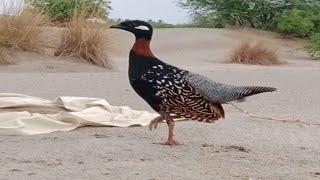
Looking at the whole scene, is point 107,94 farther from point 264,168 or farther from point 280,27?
point 280,27

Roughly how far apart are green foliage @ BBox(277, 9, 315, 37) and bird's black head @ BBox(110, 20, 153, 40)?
25.6 metres

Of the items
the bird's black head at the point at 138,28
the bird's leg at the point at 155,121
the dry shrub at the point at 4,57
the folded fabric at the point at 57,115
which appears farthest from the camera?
the dry shrub at the point at 4,57

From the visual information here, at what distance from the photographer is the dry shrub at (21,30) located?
16.6 metres

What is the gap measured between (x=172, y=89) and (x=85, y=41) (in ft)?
33.1

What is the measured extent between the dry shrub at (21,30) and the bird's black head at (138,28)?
9377 millimetres

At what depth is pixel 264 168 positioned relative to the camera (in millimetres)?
6242

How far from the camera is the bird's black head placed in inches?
287

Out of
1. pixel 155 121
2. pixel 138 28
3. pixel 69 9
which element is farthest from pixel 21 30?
pixel 138 28

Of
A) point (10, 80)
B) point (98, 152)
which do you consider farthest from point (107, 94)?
point (98, 152)

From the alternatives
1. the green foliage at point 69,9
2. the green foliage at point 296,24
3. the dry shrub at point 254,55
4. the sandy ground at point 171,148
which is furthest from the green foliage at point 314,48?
the sandy ground at point 171,148

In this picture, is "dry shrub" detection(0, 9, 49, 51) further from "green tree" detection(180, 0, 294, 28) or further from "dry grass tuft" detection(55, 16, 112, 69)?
"green tree" detection(180, 0, 294, 28)

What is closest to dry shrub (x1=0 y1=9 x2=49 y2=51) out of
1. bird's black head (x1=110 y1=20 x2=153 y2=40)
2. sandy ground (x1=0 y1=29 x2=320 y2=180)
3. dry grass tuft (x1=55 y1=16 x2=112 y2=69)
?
dry grass tuft (x1=55 y1=16 x2=112 y2=69)

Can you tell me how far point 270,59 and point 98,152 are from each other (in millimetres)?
16191

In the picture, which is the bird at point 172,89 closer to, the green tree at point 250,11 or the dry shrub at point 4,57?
the dry shrub at point 4,57
